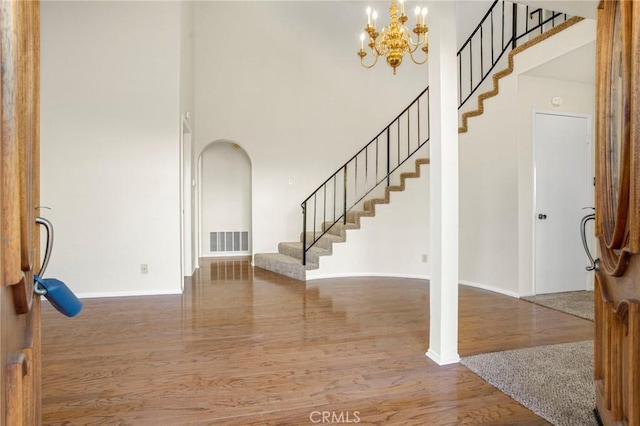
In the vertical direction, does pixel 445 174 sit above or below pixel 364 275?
above

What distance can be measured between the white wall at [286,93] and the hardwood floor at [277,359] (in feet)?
9.12

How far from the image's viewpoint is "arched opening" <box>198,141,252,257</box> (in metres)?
6.78

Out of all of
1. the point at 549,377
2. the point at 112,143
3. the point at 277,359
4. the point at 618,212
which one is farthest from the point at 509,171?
the point at 112,143

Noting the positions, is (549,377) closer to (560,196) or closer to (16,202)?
(16,202)

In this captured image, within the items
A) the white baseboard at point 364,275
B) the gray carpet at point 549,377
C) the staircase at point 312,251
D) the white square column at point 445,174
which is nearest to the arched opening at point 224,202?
the staircase at point 312,251

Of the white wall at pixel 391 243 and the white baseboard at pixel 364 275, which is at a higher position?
the white wall at pixel 391 243

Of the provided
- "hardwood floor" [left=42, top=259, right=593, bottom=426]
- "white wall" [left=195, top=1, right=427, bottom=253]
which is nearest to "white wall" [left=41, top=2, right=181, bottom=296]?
"hardwood floor" [left=42, top=259, right=593, bottom=426]

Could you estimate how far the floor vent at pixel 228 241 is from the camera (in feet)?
22.4

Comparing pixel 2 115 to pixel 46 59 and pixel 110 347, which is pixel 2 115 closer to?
pixel 110 347

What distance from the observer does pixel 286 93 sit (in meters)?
6.10

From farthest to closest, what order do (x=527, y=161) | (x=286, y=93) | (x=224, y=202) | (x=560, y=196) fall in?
(x=224, y=202) → (x=286, y=93) → (x=560, y=196) → (x=527, y=161)

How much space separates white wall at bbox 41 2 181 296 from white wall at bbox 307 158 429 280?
218cm

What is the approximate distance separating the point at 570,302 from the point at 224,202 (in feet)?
19.0

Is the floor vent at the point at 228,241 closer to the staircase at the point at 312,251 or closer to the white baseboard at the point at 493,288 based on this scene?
the staircase at the point at 312,251
